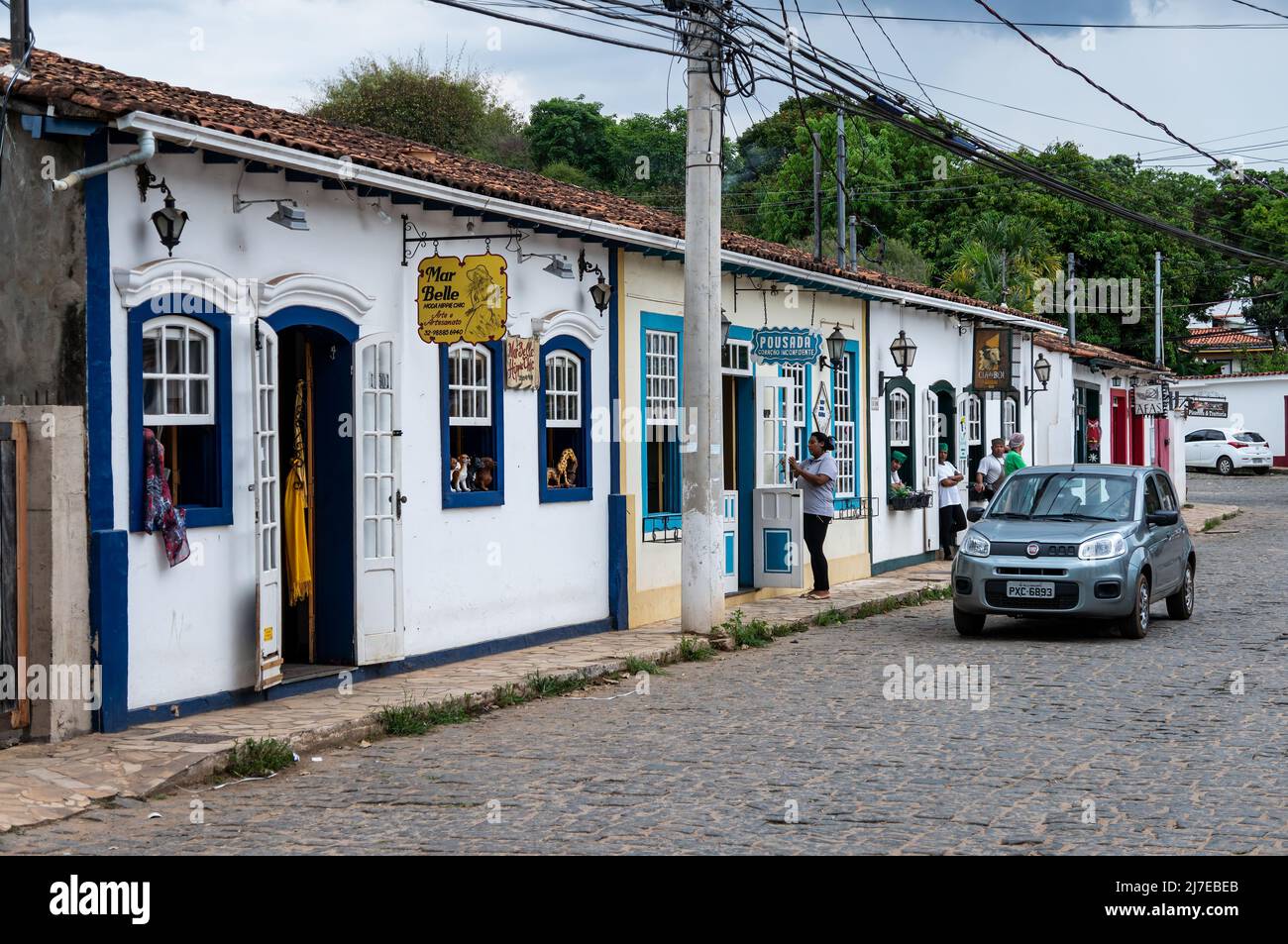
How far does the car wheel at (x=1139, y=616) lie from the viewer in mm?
14102

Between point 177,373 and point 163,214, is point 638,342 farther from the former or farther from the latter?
point 163,214

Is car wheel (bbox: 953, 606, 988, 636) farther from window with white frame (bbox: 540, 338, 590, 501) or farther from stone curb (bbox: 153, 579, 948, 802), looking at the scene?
window with white frame (bbox: 540, 338, 590, 501)

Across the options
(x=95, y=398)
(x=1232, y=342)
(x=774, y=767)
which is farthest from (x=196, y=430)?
(x=1232, y=342)

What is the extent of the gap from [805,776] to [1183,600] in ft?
28.9

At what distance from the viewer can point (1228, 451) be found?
177 ft

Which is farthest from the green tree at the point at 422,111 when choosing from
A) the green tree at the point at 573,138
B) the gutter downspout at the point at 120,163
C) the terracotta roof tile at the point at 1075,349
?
the gutter downspout at the point at 120,163

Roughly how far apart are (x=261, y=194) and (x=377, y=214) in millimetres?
1348

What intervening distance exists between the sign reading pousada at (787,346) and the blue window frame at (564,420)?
350 centimetres

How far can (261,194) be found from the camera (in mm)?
10828

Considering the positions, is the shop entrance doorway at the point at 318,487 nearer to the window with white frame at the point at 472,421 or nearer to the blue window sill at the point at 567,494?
the window with white frame at the point at 472,421

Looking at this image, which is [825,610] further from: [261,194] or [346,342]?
[261,194]

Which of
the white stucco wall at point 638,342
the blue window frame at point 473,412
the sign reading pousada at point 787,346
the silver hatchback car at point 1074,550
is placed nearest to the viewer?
the blue window frame at point 473,412

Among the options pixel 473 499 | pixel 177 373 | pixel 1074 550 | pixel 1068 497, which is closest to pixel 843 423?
pixel 1068 497

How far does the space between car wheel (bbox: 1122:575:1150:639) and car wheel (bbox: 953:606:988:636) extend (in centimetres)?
132
